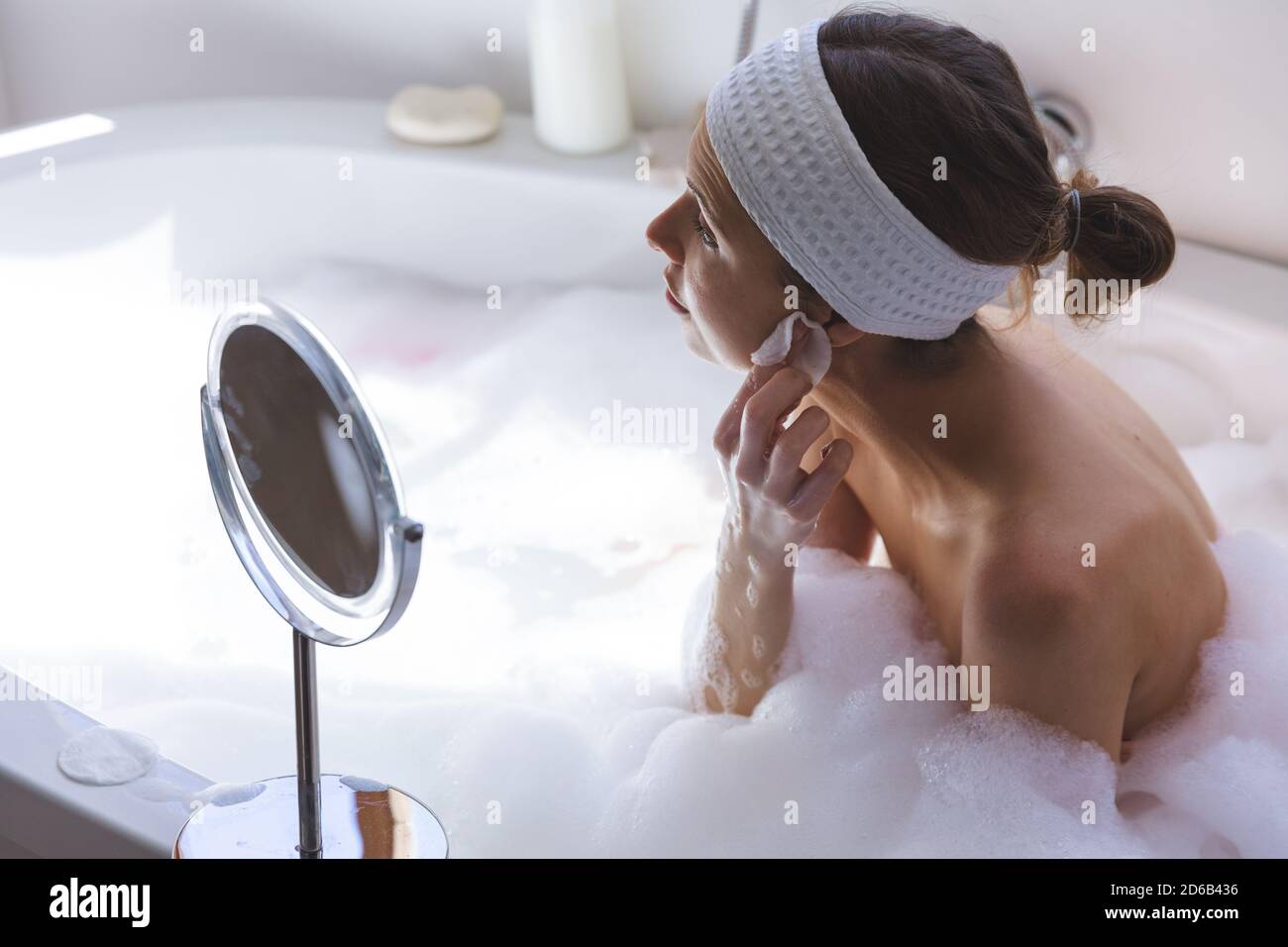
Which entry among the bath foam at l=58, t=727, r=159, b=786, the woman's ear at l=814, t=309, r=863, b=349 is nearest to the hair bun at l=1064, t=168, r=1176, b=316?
the woman's ear at l=814, t=309, r=863, b=349

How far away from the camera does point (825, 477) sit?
1.01m

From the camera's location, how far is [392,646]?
1.48 meters

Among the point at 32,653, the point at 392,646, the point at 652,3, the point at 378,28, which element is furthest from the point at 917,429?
the point at 378,28

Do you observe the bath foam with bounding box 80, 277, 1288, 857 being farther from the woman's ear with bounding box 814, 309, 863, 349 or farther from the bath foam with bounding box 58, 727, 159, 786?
the woman's ear with bounding box 814, 309, 863, 349

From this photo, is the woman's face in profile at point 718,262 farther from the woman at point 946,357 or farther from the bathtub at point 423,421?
the bathtub at point 423,421

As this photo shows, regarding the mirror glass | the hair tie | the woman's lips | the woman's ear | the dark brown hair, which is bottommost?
the woman's lips

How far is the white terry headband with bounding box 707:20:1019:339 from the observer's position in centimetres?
88

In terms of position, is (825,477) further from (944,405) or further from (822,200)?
(822,200)

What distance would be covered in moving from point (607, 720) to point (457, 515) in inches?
19.3

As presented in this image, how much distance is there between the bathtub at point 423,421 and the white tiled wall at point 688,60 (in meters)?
0.11

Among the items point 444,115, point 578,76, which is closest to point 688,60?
point 578,76

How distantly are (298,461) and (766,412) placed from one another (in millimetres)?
407

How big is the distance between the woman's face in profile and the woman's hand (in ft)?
0.12
